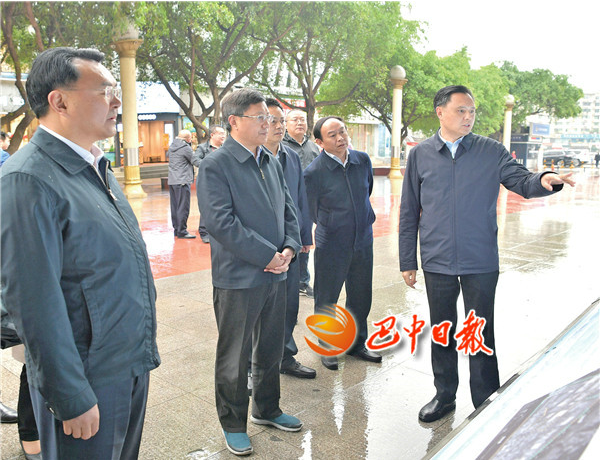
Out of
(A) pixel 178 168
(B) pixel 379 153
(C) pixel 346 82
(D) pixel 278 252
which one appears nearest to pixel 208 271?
(A) pixel 178 168

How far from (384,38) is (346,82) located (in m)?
5.38

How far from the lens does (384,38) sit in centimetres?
2161

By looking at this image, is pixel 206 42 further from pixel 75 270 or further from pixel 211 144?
pixel 75 270

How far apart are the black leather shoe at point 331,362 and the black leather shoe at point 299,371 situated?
187 mm

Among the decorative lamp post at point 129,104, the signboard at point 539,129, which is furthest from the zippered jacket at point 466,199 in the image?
the signboard at point 539,129

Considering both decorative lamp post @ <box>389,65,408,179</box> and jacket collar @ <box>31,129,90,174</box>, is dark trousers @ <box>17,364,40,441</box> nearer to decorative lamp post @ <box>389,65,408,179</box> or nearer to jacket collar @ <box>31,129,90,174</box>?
jacket collar @ <box>31,129,90,174</box>

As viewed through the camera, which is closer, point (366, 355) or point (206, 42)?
point (366, 355)

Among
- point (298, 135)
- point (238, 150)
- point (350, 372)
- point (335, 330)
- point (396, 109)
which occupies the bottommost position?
point (350, 372)

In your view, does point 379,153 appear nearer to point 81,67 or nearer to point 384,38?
point 384,38

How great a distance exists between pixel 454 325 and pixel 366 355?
3.26 ft

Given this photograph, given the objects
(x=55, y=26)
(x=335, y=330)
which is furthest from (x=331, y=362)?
(x=55, y=26)

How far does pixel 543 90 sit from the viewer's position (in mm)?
41500

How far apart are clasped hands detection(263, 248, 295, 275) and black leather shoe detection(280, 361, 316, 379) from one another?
118cm

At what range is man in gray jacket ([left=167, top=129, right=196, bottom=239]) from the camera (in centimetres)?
952
